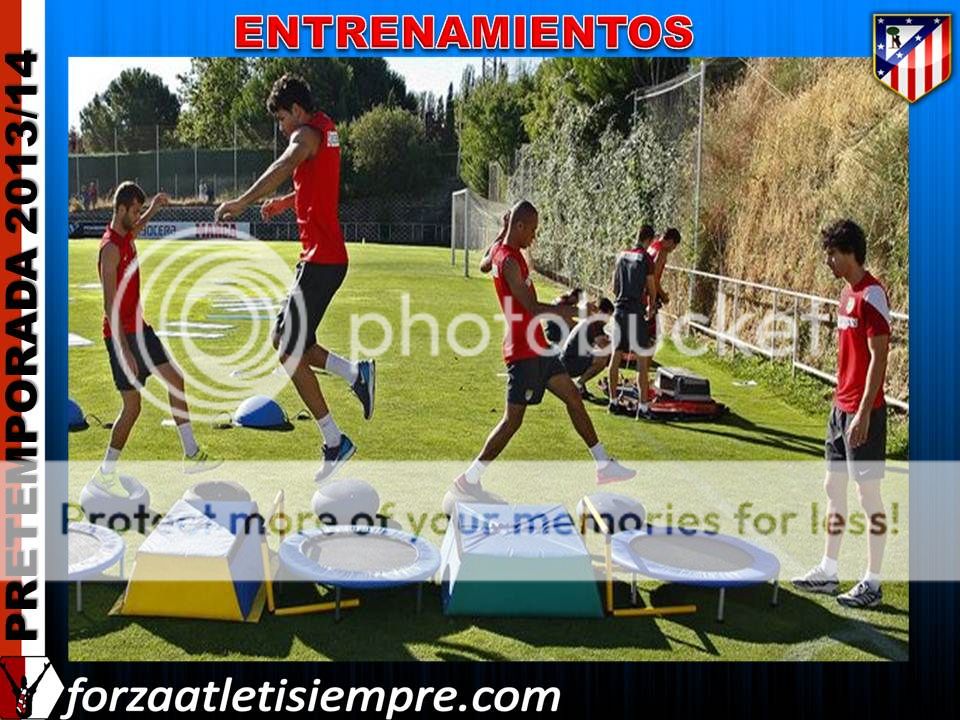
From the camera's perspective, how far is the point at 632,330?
1052cm

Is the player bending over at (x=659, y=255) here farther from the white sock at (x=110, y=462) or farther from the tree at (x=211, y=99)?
the white sock at (x=110, y=462)

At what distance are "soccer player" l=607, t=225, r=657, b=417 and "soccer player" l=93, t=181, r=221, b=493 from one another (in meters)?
4.96

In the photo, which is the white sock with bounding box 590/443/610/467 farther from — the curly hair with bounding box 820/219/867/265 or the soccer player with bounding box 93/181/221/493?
the soccer player with bounding box 93/181/221/493

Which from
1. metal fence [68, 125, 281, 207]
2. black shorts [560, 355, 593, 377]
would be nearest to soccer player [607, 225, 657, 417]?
black shorts [560, 355, 593, 377]

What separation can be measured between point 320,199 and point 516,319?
58.2 inches

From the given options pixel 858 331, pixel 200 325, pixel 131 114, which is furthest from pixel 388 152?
pixel 858 331

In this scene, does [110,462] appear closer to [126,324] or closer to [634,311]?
Answer: [126,324]

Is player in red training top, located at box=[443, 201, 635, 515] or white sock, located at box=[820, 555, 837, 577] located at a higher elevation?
player in red training top, located at box=[443, 201, 635, 515]

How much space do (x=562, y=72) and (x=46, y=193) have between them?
38.9 ft

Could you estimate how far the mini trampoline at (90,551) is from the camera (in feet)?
16.8

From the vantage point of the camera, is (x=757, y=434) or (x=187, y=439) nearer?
(x=187, y=439)

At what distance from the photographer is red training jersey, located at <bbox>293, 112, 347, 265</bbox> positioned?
6188mm

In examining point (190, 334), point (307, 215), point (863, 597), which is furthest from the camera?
point (190, 334)

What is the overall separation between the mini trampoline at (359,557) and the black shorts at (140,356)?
5.98ft
